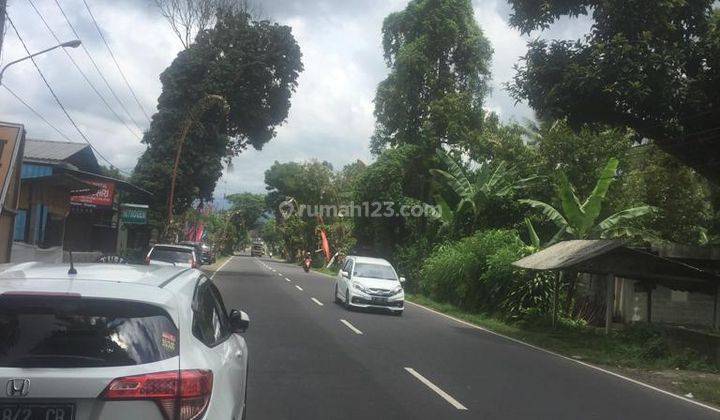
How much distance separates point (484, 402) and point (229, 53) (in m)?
33.4

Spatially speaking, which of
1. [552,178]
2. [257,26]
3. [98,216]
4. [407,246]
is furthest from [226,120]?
[552,178]

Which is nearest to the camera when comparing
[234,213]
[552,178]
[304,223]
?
[552,178]

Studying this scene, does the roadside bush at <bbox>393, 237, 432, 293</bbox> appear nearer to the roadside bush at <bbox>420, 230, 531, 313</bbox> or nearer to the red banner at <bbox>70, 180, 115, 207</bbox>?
the roadside bush at <bbox>420, 230, 531, 313</bbox>

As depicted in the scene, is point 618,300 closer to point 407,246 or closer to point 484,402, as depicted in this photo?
point 484,402

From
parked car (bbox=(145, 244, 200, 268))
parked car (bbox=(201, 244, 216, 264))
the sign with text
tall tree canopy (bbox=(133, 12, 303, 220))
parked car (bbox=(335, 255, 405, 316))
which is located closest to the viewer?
parked car (bbox=(335, 255, 405, 316))

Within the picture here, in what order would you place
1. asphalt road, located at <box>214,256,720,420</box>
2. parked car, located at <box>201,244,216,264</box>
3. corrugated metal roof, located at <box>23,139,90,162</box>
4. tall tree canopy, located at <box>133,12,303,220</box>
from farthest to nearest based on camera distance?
1. parked car, located at <box>201,244,216,264</box>
2. tall tree canopy, located at <box>133,12,303,220</box>
3. corrugated metal roof, located at <box>23,139,90,162</box>
4. asphalt road, located at <box>214,256,720,420</box>

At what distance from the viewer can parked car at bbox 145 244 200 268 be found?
21766mm

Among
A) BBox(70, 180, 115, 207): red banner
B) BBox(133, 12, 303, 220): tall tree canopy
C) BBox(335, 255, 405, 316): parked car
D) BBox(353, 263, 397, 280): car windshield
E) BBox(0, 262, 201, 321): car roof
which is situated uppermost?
BBox(133, 12, 303, 220): tall tree canopy

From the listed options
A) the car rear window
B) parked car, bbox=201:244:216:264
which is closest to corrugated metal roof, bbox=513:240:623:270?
the car rear window

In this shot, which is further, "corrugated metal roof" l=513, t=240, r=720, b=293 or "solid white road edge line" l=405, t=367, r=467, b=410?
"corrugated metal roof" l=513, t=240, r=720, b=293

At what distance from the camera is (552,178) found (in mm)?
30062

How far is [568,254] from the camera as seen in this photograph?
17.4 meters

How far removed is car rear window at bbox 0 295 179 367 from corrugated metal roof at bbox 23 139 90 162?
2592 cm

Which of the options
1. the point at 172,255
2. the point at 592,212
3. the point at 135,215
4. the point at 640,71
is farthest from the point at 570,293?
the point at 135,215
